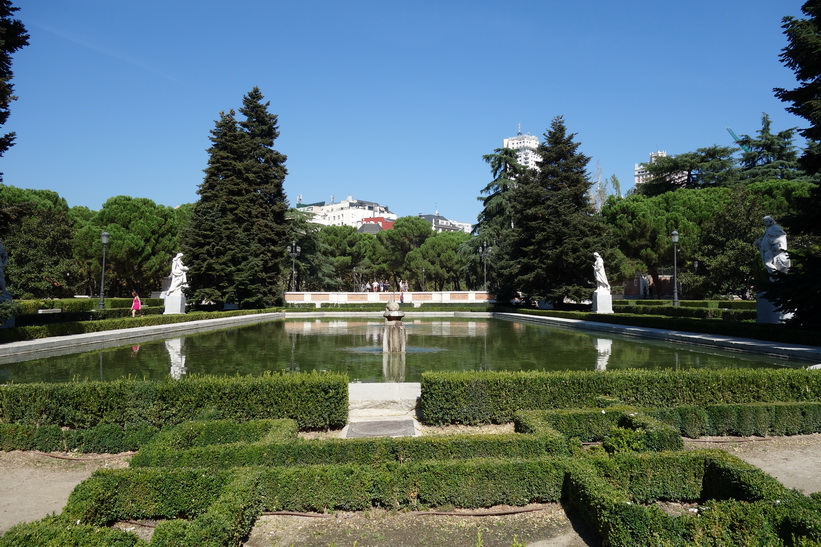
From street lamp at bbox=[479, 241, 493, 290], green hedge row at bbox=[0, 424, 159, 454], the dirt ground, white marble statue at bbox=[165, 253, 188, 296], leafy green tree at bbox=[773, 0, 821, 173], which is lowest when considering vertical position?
the dirt ground

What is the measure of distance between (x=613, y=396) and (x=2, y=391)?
344 inches

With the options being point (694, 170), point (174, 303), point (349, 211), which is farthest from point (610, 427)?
point (349, 211)

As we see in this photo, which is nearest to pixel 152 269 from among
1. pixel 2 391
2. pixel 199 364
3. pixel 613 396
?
pixel 199 364

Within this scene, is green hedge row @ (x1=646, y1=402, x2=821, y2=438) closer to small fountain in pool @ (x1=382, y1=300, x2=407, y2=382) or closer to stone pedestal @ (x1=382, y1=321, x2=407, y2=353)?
small fountain in pool @ (x1=382, y1=300, x2=407, y2=382)

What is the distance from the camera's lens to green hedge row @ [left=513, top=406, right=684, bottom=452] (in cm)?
588

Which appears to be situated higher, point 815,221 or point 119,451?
point 815,221

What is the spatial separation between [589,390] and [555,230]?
2777cm

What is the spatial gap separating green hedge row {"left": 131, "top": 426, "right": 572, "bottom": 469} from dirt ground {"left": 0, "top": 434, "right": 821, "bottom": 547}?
0.69 m

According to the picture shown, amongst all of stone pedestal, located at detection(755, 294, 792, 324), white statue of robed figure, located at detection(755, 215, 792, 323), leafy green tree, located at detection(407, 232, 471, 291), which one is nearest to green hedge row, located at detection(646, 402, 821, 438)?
white statue of robed figure, located at detection(755, 215, 792, 323)

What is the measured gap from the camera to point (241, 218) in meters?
36.3

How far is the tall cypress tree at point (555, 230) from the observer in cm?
3378

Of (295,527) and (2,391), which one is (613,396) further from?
(2,391)

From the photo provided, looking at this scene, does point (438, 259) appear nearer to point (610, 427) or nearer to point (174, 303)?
point (174, 303)

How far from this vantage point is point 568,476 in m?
4.94
